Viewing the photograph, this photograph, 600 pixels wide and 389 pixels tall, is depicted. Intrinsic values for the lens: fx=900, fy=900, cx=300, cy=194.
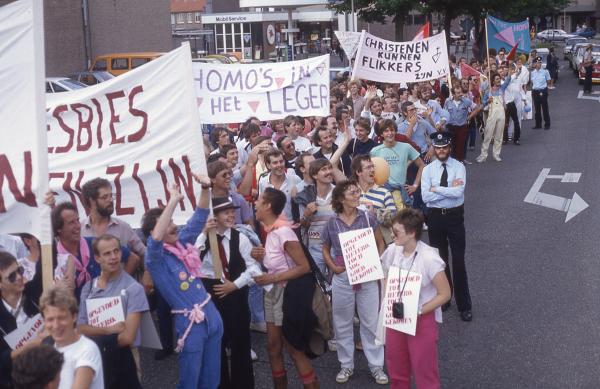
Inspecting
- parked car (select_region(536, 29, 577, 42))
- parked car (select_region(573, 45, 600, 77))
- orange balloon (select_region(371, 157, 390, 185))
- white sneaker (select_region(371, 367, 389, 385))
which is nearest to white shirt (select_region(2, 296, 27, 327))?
white sneaker (select_region(371, 367, 389, 385))

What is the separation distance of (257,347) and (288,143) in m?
2.48

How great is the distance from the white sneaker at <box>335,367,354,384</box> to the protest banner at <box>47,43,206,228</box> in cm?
191

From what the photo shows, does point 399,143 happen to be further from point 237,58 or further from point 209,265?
point 237,58

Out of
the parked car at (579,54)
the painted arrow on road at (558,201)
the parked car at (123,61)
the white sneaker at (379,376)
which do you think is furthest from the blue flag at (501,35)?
the white sneaker at (379,376)

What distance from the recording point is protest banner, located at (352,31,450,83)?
15.0m

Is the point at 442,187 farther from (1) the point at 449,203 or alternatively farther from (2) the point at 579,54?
(2) the point at 579,54

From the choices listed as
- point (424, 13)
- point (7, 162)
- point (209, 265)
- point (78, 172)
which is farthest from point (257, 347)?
point (424, 13)

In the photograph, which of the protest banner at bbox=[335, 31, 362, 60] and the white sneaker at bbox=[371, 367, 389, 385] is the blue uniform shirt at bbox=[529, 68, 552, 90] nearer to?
the protest banner at bbox=[335, 31, 362, 60]

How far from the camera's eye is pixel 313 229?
304 inches

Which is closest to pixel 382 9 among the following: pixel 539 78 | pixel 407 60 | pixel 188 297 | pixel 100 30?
pixel 100 30

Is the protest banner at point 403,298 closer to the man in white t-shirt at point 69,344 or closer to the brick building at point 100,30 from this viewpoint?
the man in white t-shirt at point 69,344

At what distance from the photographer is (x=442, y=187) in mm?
8430

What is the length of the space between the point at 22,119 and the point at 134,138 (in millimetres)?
1109

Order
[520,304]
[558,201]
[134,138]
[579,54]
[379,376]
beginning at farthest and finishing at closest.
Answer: [579,54], [558,201], [520,304], [379,376], [134,138]
